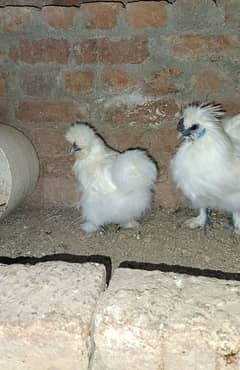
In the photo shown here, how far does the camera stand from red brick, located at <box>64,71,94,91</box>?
8.11 ft

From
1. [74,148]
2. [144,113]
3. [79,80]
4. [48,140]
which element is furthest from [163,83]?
[48,140]

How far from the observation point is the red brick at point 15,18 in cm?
239

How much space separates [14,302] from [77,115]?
1.62m

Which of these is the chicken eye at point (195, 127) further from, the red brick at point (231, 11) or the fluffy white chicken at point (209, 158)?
the red brick at point (231, 11)

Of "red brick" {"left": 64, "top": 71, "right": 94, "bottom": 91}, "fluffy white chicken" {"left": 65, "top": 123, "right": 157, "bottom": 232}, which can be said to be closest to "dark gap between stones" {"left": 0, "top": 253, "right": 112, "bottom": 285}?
"fluffy white chicken" {"left": 65, "top": 123, "right": 157, "bottom": 232}

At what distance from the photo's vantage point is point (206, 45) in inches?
92.4

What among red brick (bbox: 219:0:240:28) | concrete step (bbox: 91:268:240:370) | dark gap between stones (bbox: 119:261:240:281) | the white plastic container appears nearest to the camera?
concrete step (bbox: 91:268:240:370)

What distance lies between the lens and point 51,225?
99.7 inches

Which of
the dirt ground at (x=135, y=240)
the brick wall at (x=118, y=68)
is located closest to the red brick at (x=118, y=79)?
the brick wall at (x=118, y=68)

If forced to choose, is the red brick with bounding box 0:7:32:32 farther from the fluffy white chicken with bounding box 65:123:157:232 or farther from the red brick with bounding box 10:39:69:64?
the fluffy white chicken with bounding box 65:123:157:232

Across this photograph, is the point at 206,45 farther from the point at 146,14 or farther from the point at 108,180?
the point at 108,180

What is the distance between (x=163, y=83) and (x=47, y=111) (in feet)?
2.09

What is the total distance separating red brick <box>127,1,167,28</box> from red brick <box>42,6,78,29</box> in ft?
0.91

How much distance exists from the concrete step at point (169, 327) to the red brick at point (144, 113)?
1.50 meters
